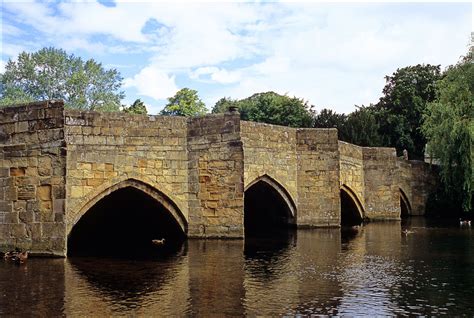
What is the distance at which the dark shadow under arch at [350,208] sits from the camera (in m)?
20.8

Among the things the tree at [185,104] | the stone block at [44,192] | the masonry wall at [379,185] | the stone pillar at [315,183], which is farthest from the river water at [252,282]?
the tree at [185,104]

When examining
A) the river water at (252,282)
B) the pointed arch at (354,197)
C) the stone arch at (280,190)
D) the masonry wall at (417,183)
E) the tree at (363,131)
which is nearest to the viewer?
the river water at (252,282)

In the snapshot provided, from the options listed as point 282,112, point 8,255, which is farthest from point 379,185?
point 282,112

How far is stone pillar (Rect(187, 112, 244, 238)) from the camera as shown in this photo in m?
13.8

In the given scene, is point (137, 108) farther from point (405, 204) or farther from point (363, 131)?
point (405, 204)

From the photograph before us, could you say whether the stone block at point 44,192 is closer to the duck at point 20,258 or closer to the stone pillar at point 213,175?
the duck at point 20,258

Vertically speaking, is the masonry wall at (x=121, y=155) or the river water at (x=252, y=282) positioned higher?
the masonry wall at (x=121, y=155)

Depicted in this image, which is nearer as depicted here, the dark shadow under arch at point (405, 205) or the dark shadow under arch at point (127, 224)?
the dark shadow under arch at point (127, 224)

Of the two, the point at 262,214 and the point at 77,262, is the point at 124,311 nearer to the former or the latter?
the point at 77,262

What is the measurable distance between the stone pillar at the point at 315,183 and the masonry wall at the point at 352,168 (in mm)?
1990

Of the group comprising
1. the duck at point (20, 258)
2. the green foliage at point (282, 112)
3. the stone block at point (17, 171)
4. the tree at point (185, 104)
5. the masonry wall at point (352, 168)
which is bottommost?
the duck at point (20, 258)

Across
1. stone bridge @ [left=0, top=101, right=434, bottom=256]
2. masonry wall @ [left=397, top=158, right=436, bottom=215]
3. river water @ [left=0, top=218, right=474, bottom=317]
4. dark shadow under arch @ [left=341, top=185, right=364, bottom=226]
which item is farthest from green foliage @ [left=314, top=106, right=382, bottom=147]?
river water @ [left=0, top=218, right=474, bottom=317]

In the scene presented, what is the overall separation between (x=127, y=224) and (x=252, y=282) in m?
11.0

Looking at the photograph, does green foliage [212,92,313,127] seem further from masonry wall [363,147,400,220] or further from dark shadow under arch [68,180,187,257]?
dark shadow under arch [68,180,187,257]
